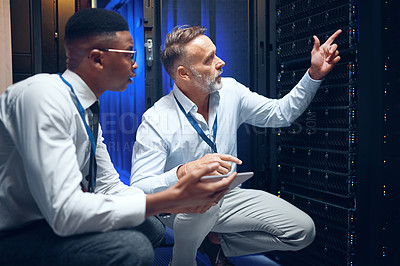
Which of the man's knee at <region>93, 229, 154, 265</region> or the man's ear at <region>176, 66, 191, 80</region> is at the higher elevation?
the man's ear at <region>176, 66, 191, 80</region>

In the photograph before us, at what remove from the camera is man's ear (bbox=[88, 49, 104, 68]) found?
133 cm

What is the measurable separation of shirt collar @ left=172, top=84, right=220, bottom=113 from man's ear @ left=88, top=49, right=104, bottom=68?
86cm

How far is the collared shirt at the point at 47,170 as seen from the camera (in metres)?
1.02

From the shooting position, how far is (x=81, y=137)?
4.28 ft

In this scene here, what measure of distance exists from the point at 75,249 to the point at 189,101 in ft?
3.98

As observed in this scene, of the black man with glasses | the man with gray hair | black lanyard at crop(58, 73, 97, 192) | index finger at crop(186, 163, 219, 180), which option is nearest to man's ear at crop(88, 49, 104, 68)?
the black man with glasses

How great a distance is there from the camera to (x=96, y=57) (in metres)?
1.34

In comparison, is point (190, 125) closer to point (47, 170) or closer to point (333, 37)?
point (333, 37)

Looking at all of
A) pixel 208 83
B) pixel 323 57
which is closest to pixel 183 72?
pixel 208 83

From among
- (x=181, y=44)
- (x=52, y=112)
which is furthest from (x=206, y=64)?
(x=52, y=112)

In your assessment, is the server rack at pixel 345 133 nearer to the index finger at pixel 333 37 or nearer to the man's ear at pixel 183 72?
the index finger at pixel 333 37

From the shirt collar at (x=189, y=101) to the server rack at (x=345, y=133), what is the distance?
0.41 metres

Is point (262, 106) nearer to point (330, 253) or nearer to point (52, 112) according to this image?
point (330, 253)

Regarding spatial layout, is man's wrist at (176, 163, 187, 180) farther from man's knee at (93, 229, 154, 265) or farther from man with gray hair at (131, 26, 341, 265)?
man's knee at (93, 229, 154, 265)
